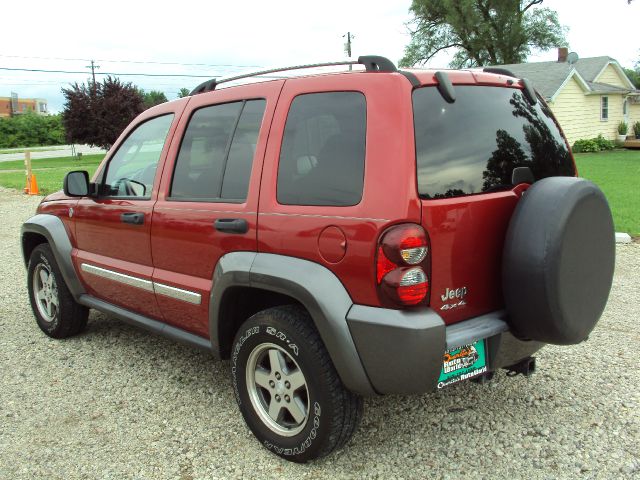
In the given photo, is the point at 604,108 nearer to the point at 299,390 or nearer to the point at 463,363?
the point at 463,363

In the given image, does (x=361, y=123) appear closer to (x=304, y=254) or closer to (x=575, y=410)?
(x=304, y=254)

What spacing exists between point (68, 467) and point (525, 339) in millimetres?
2352

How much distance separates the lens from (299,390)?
9.50 ft

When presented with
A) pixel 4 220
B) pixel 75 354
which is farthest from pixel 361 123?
pixel 4 220

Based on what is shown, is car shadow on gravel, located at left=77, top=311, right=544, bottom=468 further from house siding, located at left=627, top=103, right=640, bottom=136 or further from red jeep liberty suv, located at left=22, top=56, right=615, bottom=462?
house siding, located at left=627, top=103, right=640, bottom=136

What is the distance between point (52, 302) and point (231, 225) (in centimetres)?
253

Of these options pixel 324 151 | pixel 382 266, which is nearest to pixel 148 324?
pixel 324 151

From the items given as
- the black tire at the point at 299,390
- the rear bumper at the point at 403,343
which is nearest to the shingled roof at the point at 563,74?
the black tire at the point at 299,390

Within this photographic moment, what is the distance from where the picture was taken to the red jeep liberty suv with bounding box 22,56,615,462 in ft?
8.23

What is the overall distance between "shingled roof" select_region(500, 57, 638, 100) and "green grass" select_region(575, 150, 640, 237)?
606 centimetres

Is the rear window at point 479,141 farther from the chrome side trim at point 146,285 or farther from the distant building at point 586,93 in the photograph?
the distant building at point 586,93

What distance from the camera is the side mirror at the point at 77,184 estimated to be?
13.5 ft

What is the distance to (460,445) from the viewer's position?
10.2 ft

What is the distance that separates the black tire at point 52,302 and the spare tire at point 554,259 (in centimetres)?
344
